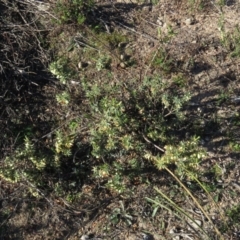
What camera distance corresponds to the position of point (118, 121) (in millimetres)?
3752

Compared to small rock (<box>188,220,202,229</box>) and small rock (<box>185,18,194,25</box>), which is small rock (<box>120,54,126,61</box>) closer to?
small rock (<box>185,18,194,25</box>)

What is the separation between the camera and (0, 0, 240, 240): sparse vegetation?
3920 millimetres

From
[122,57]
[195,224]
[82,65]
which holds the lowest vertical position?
[195,224]

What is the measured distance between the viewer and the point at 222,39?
4.57 metres

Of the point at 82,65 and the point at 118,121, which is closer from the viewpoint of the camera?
the point at 118,121

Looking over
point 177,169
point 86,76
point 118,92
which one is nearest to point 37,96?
point 86,76

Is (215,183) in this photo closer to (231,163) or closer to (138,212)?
(231,163)

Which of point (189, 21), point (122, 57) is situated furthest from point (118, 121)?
point (189, 21)

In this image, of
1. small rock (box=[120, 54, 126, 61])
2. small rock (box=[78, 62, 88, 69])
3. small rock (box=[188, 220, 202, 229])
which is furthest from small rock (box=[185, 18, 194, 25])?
→ small rock (box=[188, 220, 202, 229])

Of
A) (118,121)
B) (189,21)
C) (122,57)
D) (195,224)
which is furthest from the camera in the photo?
(189,21)

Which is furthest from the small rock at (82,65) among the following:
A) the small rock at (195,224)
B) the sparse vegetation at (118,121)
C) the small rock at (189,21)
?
the small rock at (195,224)

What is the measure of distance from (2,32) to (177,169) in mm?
2186

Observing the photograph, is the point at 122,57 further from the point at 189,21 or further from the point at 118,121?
the point at 118,121

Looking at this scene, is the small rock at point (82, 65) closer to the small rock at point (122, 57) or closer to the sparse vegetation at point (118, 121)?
the sparse vegetation at point (118, 121)
